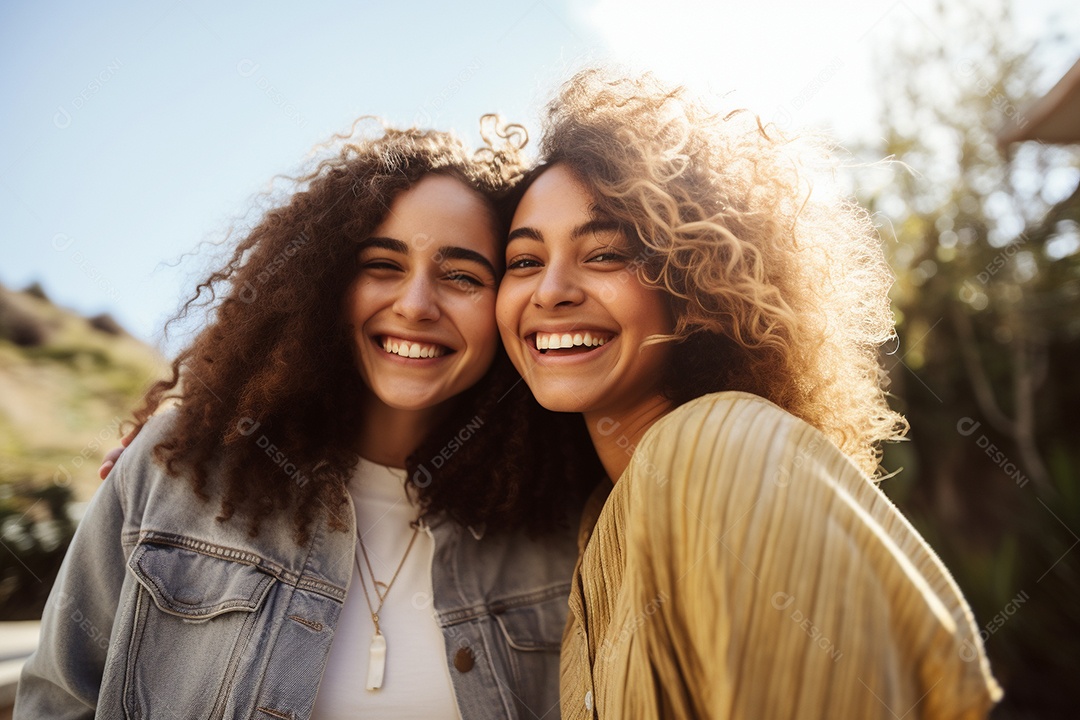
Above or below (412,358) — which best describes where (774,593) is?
below

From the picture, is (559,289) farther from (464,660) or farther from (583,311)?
(464,660)

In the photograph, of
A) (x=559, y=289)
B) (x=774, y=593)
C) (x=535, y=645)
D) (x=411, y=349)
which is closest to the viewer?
(x=774, y=593)

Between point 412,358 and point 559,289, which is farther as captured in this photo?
point 412,358

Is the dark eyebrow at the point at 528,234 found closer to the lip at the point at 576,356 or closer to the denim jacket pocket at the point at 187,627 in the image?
the lip at the point at 576,356

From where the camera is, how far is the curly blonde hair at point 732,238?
190 cm

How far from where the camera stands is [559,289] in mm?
1996

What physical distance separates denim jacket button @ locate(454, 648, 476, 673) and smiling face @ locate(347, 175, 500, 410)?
2.50 ft

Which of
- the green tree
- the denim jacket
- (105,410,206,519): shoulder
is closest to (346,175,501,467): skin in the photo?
the denim jacket

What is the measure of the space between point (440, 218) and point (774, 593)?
1502 mm

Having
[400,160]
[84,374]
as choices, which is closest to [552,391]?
[400,160]

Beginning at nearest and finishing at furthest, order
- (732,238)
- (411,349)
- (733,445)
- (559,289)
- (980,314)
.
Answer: (733,445), (732,238), (559,289), (411,349), (980,314)

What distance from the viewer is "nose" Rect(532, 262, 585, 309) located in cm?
199

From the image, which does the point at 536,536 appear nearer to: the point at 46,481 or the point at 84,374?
the point at 46,481

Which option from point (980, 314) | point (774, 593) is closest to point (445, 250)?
point (774, 593)
